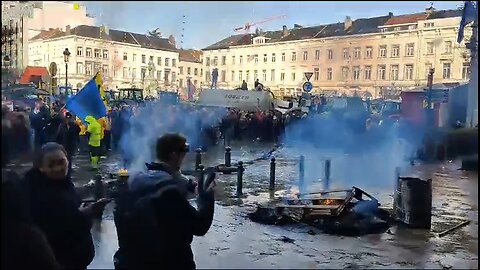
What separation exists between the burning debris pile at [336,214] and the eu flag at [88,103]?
3529 mm

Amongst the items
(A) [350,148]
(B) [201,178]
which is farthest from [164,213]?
(A) [350,148]

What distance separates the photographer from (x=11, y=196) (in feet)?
5.22

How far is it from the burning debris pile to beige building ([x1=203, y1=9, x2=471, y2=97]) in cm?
206

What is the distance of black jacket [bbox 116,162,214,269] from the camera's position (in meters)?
2.46

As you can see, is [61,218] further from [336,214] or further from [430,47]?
[336,214]

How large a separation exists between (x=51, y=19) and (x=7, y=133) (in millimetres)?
747

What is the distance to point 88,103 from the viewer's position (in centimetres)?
432

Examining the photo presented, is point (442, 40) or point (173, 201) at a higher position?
point (442, 40)

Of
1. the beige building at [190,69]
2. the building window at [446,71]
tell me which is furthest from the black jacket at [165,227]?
the building window at [446,71]

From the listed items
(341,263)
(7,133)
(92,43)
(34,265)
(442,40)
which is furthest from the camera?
(341,263)

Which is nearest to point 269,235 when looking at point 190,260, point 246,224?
point 246,224

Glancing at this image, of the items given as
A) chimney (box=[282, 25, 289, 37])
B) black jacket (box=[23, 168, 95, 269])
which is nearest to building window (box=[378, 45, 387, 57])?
chimney (box=[282, 25, 289, 37])

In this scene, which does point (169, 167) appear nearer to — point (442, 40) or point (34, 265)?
point (34, 265)

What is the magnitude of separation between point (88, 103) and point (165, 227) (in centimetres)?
210
